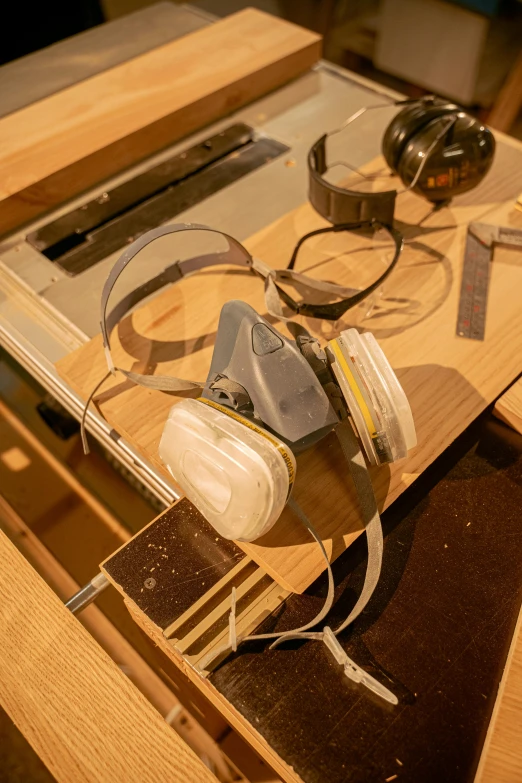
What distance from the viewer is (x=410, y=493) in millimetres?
774

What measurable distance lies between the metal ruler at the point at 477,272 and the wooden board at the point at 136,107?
65cm

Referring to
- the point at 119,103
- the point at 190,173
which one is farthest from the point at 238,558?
the point at 119,103

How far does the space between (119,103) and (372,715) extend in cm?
120

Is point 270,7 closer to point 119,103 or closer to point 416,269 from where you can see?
point 119,103

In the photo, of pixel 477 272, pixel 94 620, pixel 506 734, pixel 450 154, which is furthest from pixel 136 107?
pixel 506 734

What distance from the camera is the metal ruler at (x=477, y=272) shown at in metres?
0.90

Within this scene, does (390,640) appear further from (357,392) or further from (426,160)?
(426,160)

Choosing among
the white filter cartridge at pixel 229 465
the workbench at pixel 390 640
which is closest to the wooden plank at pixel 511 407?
the workbench at pixel 390 640

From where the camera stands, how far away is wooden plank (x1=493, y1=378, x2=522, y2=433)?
802 mm

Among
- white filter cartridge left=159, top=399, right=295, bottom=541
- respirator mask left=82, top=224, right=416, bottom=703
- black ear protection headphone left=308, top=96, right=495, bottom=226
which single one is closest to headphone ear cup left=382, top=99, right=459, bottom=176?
black ear protection headphone left=308, top=96, right=495, bottom=226

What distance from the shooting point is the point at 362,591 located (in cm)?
68

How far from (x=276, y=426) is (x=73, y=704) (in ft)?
1.23

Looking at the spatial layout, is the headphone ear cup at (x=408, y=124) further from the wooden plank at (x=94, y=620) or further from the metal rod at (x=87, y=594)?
the wooden plank at (x=94, y=620)

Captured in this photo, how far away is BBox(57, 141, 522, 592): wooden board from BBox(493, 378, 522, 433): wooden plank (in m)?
0.02
